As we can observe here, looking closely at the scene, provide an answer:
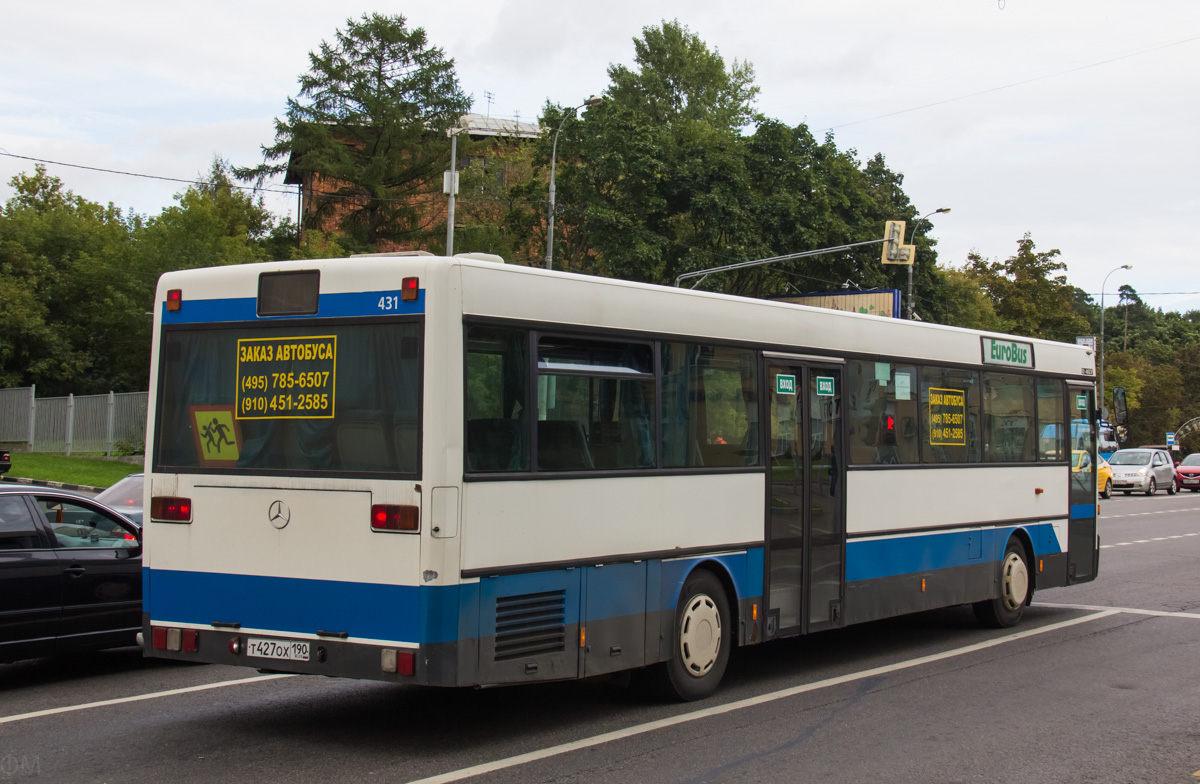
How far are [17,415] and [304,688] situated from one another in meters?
37.3

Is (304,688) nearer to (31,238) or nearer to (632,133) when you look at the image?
(632,133)

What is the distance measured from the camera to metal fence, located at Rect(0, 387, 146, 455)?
38.9 m

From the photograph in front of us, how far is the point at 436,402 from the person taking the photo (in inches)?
264

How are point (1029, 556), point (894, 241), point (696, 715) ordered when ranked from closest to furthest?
point (696, 715) < point (1029, 556) < point (894, 241)

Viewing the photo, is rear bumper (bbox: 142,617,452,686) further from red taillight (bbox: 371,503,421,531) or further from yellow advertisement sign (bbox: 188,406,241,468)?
yellow advertisement sign (bbox: 188,406,241,468)

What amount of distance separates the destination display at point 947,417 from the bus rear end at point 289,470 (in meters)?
6.09

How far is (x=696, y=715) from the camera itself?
8.01 meters

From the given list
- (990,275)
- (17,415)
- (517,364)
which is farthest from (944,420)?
(990,275)

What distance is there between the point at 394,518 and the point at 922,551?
5963 millimetres

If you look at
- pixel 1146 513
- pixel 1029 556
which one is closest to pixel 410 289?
pixel 1029 556

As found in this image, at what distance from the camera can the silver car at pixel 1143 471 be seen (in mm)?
45812

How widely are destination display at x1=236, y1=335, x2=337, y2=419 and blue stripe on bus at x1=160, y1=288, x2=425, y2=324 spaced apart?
0.16 meters

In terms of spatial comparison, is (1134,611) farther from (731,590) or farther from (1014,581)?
(731,590)

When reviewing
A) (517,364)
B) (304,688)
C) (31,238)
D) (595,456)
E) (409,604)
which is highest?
(31,238)
